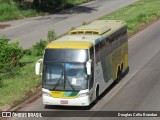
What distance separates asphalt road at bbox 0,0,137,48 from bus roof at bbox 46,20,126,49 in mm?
14422

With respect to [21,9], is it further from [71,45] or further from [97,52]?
[71,45]

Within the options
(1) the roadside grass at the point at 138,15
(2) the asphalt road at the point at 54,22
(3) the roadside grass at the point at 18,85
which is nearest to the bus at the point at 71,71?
(3) the roadside grass at the point at 18,85

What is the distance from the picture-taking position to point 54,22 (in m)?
53.1

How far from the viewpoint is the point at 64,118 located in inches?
776

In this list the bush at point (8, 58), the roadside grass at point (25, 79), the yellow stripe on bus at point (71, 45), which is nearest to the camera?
the yellow stripe on bus at point (71, 45)

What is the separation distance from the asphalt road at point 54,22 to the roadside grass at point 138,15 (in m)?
3.12

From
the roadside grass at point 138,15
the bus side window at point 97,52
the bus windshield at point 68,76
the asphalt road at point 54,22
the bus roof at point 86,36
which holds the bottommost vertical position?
the asphalt road at point 54,22

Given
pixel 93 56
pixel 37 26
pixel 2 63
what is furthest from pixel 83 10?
pixel 93 56

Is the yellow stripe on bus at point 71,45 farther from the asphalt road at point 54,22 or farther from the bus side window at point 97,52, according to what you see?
the asphalt road at point 54,22

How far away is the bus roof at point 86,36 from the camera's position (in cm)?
2070

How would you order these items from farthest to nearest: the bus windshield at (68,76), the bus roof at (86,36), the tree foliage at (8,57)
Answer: the tree foliage at (8,57) → the bus roof at (86,36) → the bus windshield at (68,76)

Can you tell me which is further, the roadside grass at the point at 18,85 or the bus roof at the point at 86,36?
the roadside grass at the point at 18,85

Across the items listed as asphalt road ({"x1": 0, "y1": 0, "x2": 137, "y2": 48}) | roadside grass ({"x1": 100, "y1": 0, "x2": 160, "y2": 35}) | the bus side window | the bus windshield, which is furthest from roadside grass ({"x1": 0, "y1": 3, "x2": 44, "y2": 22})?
the bus windshield

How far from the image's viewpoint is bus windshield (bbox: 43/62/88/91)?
66.4 feet
